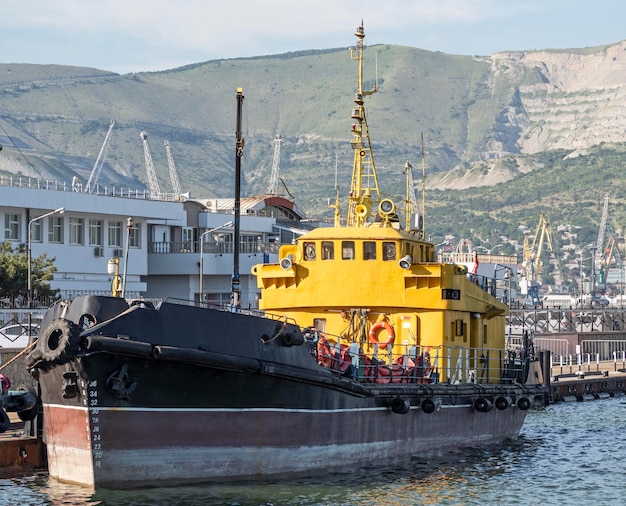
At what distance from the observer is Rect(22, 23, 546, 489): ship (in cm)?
2252

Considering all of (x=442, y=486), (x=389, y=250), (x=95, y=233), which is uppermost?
(x=95, y=233)

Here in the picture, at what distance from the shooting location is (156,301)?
76.1ft

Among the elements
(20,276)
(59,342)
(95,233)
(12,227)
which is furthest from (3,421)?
(95,233)

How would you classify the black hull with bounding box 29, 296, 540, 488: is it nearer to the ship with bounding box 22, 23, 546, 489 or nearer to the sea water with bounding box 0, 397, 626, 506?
the ship with bounding box 22, 23, 546, 489

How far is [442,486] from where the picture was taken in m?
26.2

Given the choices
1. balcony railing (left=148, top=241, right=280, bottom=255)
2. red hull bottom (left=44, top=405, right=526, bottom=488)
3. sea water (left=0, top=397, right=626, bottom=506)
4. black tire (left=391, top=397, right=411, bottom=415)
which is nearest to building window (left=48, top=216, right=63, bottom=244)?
balcony railing (left=148, top=241, right=280, bottom=255)

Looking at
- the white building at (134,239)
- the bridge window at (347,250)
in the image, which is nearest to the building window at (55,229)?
the white building at (134,239)

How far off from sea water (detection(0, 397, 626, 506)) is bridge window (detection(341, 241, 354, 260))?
15.9 ft

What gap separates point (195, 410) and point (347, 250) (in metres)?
7.68

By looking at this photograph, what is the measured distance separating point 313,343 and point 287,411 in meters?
2.02

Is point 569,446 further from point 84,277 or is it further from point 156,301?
point 84,277

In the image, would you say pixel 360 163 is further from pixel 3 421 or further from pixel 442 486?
pixel 3 421

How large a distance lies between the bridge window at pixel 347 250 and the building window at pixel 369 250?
298 millimetres

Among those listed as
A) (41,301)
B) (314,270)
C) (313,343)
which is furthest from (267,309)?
(41,301)
